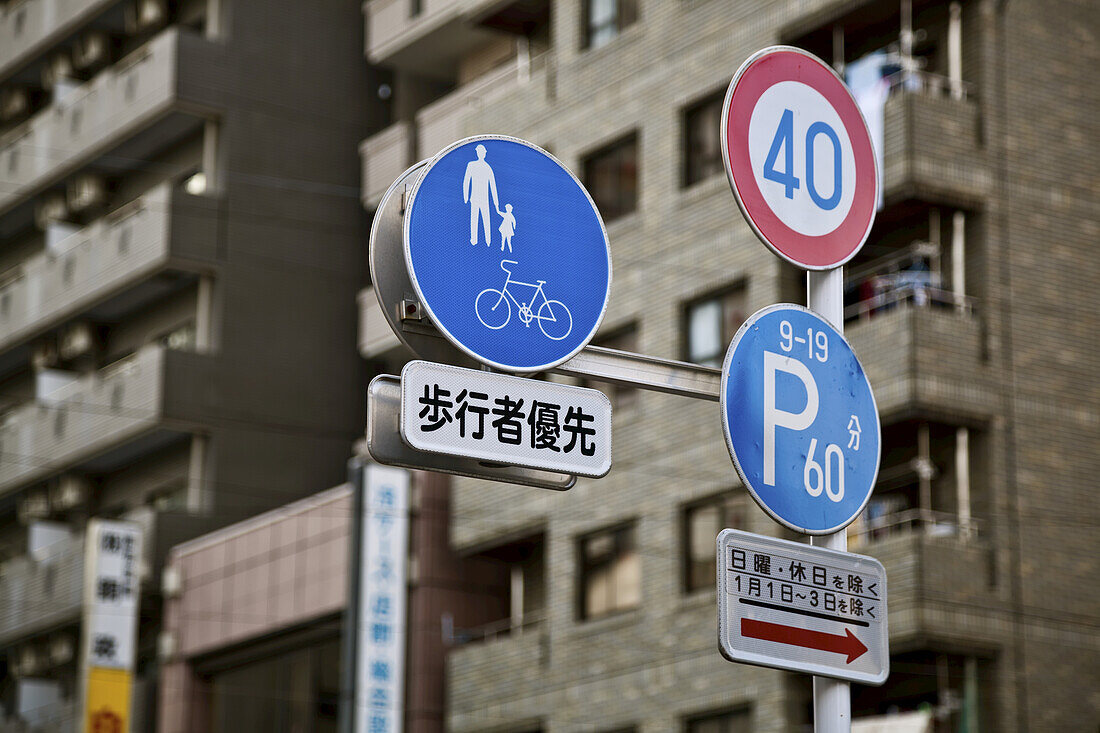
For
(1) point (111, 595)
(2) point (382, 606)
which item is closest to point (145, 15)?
(1) point (111, 595)

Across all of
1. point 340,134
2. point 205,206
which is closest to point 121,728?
point 205,206

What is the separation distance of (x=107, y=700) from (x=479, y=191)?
1224 inches

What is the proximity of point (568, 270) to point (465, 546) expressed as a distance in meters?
26.2

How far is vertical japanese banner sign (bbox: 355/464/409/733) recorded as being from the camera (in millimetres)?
30609

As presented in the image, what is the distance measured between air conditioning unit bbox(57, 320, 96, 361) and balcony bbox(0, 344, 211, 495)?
71cm

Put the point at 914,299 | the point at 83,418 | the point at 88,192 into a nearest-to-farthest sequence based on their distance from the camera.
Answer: the point at 914,299 → the point at 83,418 → the point at 88,192

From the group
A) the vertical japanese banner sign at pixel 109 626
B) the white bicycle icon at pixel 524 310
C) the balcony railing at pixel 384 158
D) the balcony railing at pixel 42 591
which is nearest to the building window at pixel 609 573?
the balcony railing at pixel 384 158

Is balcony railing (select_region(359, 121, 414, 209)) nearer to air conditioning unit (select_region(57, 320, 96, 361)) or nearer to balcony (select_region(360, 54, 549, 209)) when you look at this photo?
balcony (select_region(360, 54, 549, 209))

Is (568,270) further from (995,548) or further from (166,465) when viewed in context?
(166,465)

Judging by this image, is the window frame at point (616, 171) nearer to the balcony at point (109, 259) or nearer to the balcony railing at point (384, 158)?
the balcony railing at point (384, 158)

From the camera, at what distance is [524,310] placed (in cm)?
554

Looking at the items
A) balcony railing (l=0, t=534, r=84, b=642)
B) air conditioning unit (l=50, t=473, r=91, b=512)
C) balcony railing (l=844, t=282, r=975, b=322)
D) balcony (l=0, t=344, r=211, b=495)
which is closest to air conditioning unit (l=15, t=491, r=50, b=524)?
balcony (l=0, t=344, r=211, b=495)

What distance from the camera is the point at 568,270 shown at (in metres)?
5.71

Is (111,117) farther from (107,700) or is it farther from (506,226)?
(506,226)
